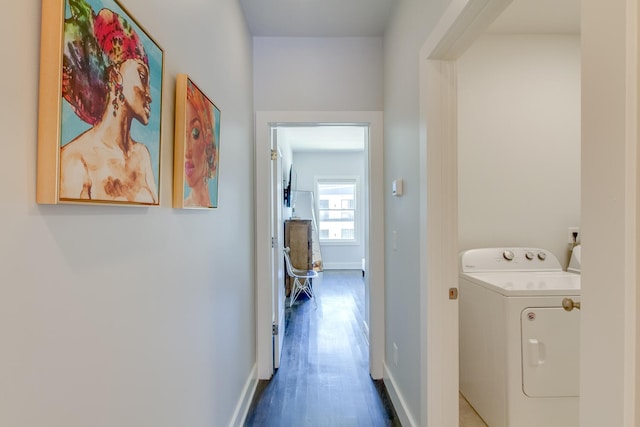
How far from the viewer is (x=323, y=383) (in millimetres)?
2475

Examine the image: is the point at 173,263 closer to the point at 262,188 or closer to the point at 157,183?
the point at 157,183

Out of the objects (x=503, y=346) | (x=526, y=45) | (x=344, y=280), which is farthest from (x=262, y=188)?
(x=344, y=280)

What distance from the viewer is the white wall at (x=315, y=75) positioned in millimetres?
2537

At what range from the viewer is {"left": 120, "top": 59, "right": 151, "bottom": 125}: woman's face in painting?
2.55ft

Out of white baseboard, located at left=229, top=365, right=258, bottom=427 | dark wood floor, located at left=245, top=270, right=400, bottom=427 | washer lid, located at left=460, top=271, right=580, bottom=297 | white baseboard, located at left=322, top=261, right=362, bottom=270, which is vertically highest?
washer lid, located at left=460, top=271, right=580, bottom=297

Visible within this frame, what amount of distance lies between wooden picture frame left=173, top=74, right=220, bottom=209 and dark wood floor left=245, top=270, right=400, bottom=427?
1.50 meters

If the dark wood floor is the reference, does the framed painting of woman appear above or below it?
above

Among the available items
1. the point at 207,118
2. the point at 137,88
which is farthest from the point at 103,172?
the point at 207,118

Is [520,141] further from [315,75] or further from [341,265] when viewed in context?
[341,265]

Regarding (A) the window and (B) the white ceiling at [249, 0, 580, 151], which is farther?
(A) the window

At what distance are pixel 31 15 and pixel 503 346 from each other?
2.19 m

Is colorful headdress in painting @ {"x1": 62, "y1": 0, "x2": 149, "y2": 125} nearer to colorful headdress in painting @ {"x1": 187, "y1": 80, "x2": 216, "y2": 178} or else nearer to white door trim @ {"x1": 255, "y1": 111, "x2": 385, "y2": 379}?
colorful headdress in painting @ {"x1": 187, "y1": 80, "x2": 216, "y2": 178}

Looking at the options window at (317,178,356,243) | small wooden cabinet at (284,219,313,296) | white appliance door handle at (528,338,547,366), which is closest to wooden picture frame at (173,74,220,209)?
white appliance door handle at (528,338,547,366)

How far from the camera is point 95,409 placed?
709 millimetres
